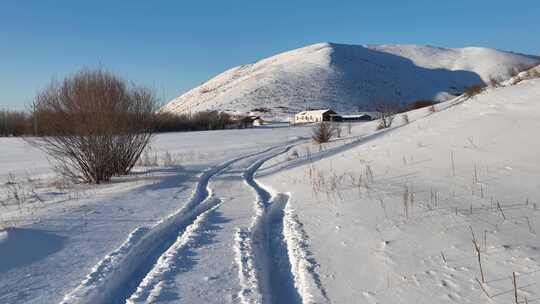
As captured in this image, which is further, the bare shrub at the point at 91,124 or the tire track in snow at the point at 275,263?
the bare shrub at the point at 91,124

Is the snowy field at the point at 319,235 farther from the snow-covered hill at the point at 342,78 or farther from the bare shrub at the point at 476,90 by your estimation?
the snow-covered hill at the point at 342,78

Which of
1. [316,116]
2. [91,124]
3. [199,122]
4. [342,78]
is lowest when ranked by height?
[91,124]

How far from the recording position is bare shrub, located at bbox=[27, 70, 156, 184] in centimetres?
1259

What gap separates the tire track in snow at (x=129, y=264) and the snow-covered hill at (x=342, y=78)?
87.9 metres

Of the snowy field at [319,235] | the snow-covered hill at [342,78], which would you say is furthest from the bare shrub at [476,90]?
the snow-covered hill at [342,78]

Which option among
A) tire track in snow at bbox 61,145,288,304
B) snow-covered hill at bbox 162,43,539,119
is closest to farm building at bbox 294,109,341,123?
snow-covered hill at bbox 162,43,539,119

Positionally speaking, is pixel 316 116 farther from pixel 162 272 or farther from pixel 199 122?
pixel 162 272

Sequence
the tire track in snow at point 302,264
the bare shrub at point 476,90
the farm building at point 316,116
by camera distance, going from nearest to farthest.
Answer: the tire track in snow at point 302,264 → the bare shrub at point 476,90 → the farm building at point 316,116

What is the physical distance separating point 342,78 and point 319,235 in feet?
393

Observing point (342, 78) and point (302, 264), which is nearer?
point (302, 264)

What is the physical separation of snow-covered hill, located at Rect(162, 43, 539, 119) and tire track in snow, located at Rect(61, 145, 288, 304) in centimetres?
8794

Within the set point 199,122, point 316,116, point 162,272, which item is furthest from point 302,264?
point 316,116

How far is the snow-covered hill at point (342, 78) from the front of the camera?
4323 inches

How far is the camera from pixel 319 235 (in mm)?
5750
